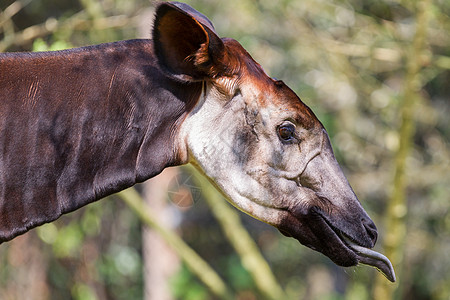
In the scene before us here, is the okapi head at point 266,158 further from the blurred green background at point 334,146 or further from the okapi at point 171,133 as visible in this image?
the blurred green background at point 334,146

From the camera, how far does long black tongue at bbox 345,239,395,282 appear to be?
254 centimetres

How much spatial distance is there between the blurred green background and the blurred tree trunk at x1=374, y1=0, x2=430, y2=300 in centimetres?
1

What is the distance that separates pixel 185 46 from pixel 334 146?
4.51 meters

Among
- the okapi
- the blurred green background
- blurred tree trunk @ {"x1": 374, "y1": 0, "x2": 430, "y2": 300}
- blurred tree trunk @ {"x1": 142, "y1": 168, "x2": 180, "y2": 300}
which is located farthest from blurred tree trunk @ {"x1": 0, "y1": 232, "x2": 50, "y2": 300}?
the okapi

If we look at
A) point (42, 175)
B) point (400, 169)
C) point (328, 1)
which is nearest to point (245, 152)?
point (42, 175)

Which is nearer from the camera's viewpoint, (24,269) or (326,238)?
(326,238)

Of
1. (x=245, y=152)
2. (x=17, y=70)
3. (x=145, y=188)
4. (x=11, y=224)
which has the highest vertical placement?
(x=17, y=70)

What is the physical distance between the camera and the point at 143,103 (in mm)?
2488

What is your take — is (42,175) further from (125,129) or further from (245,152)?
(245,152)

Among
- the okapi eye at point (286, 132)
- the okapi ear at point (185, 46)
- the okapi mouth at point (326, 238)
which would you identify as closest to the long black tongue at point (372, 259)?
the okapi mouth at point (326, 238)

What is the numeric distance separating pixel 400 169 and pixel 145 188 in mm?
6615

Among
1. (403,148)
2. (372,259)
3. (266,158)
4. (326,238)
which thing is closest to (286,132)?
(266,158)

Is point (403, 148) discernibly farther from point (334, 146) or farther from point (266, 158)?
point (266, 158)

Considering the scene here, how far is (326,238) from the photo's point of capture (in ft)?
8.25
